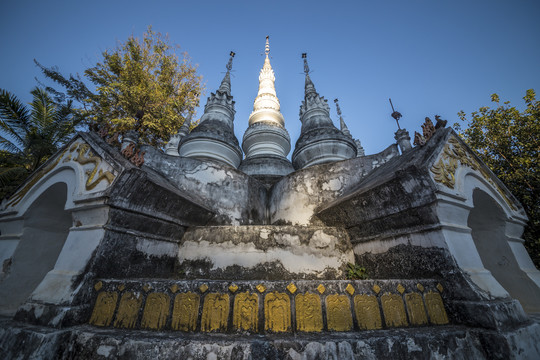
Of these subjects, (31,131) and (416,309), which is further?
(31,131)

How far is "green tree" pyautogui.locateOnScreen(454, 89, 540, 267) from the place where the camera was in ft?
19.0

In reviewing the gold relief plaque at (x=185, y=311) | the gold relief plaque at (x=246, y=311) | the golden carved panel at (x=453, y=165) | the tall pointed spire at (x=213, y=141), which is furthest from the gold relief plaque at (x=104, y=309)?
the tall pointed spire at (x=213, y=141)

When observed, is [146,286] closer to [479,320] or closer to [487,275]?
[479,320]

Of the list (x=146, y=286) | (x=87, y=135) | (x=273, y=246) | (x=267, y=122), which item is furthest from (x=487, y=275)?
(x=267, y=122)

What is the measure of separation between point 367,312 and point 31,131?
49.3 ft

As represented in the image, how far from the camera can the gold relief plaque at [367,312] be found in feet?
6.58

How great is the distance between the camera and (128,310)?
2.07m

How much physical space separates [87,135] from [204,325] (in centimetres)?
326

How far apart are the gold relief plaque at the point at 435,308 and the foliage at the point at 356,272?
0.97 metres

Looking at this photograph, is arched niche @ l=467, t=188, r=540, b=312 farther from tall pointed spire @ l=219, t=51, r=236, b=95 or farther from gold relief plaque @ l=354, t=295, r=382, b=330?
tall pointed spire @ l=219, t=51, r=236, b=95

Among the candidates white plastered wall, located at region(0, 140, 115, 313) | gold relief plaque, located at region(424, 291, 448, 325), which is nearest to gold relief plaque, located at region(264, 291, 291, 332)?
gold relief plaque, located at region(424, 291, 448, 325)

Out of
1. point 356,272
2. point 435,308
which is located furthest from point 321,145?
point 435,308

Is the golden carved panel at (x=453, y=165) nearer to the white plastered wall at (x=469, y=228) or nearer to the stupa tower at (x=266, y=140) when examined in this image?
the white plastered wall at (x=469, y=228)

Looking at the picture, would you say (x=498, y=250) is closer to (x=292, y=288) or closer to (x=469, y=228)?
(x=469, y=228)
